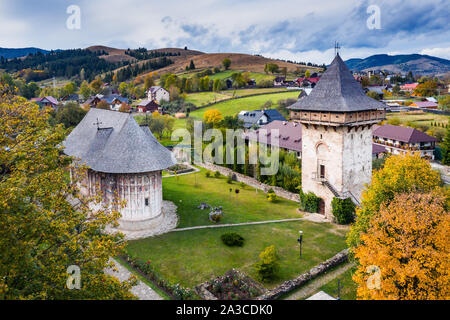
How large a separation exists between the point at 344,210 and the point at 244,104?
68.4m

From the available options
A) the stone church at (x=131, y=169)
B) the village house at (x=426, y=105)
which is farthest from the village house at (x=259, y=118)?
the village house at (x=426, y=105)

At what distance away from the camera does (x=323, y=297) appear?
53.1ft

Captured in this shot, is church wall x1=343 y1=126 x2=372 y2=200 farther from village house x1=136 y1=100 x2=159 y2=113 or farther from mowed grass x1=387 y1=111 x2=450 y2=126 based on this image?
village house x1=136 y1=100 x2=159 y2=113

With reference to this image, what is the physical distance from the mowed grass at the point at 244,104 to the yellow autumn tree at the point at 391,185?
214 feet

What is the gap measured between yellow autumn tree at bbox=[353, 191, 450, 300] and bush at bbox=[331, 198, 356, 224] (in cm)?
1320

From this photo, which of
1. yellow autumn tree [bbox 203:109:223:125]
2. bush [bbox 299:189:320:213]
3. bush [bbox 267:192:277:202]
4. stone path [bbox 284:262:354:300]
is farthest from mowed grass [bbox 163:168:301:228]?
yellow autumn tree [bbox 203:109:223:125]

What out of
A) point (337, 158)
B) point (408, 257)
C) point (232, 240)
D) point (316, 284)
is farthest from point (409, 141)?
point (408, 257)

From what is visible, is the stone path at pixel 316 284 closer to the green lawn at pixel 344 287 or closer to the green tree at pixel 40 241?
the green lawn at pixel 344 287

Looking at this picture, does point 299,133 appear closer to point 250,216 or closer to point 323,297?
point 250,216

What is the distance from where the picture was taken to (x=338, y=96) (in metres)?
31.0

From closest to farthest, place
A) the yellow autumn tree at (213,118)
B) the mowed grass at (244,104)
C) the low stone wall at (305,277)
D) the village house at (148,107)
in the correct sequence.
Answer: the low stone wall at (305,277) < the yellow autumn tree at (213,118) < the mowed grass at (244,104) < the village house at (148,107)

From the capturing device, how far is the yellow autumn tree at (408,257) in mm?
15062

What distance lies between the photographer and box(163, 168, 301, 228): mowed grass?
1305 inches

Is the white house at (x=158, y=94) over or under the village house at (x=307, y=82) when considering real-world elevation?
under
